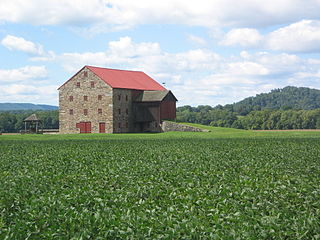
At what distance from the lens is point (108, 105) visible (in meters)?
71.8

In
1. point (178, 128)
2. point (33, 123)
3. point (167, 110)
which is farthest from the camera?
point (33, 123)

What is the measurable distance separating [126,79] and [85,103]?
9.22 meters

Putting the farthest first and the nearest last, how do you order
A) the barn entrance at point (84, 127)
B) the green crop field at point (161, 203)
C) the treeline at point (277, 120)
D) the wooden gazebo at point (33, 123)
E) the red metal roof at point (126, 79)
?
the treeline at point (277, 120)
the wooden gazebo at point (33, 123)
the red metal roof at point (126, 79)
the barn entrance at point (84, 127)
the green crop field at point (161, 203)

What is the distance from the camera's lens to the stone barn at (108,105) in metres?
72.2

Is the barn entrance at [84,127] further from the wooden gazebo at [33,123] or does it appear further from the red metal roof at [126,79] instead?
the wooden gazebo at [33,123]

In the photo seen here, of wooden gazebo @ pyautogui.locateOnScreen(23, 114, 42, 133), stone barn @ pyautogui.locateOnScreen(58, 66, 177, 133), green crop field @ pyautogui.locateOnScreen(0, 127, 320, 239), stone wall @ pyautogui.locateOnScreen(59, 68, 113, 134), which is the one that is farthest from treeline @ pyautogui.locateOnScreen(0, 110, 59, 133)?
green crop field @ pyautogui.locateOnScreen(0, 127, 320, 239)

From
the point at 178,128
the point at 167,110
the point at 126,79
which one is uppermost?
the point at 126,79

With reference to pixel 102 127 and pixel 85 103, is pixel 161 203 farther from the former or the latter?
pixel 85 103

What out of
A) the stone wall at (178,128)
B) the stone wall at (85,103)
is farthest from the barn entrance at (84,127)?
the stone wall at (178,128)

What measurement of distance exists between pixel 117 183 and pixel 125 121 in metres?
57.4

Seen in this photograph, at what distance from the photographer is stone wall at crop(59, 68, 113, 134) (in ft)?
236

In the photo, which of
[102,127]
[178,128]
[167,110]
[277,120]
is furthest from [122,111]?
[277,120]

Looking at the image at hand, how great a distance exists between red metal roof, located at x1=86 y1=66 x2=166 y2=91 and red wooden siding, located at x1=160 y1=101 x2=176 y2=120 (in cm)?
535

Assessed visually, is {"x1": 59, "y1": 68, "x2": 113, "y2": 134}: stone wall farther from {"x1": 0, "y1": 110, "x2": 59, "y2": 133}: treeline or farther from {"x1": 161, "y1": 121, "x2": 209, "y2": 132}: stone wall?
{"x1": 0, "y1": 110, "x2": 59, "y2": 133}: treeline
